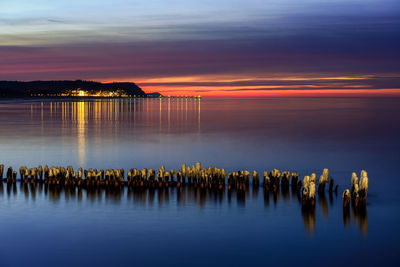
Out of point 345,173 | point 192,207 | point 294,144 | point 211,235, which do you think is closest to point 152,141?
point 294,144

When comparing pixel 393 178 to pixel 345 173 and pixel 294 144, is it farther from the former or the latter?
pixel 294 144

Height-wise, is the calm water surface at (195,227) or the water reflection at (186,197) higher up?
the water reflection at (186,197)

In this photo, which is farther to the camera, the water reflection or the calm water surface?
the water reflection

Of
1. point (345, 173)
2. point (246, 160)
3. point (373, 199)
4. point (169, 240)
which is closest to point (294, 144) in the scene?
point (246, 160)

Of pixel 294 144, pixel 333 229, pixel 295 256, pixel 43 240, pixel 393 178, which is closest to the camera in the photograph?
pixel 295 256

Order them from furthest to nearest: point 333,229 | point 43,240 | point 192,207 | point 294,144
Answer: point 294,144 < point 192,207 < point 333,229 < point 43,240

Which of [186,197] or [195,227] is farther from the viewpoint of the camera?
[186,197]

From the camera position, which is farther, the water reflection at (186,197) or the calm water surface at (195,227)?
the water reflection at (186,197)

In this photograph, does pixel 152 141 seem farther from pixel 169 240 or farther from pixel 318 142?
pixel 169 240

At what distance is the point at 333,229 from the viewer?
15.3 m

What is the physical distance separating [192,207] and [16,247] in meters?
6.37

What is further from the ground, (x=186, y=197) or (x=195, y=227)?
(x=186, y=197)

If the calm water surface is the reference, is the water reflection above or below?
above

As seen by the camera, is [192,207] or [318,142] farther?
[318,142]
